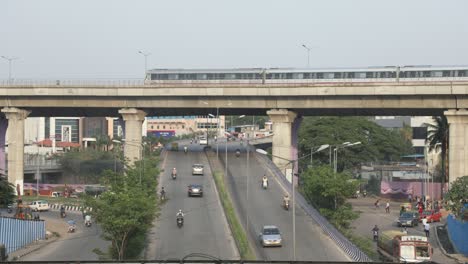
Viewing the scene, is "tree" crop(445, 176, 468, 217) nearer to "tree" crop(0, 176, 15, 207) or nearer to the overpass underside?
the overpass underside

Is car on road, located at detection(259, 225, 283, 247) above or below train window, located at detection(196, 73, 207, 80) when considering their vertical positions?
below

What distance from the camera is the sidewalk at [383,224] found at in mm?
56781

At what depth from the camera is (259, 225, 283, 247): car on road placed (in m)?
53.8

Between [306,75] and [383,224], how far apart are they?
3000 centimetres

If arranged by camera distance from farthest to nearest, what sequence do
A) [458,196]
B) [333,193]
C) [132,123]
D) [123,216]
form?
[132,123], [333,193], [458,196], [123,216]

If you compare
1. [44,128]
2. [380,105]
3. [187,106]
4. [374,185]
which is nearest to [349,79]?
[380,105]

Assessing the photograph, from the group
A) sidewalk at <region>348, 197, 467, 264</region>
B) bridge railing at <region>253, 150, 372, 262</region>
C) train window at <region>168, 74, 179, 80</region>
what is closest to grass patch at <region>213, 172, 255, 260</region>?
bridge railing at <region>253, 150, 372, 262</region>

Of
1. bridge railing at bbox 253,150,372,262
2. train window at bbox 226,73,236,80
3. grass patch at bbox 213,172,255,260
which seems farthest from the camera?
train window at bbox 226,73,236,80

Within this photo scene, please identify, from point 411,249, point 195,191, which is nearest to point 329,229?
point 411,249

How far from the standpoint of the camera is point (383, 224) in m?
81.0

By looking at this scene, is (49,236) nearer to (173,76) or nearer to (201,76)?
(201,76)

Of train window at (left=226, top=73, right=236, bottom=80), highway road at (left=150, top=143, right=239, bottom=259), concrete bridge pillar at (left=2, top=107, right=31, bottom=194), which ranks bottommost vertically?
highway road at (left=150, top=143, right=239, bottom=259)

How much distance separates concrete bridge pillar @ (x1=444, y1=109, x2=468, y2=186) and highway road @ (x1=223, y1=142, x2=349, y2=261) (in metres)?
19.2

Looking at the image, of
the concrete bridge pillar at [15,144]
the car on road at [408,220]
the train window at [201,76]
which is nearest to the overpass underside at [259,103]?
the concrete bridge pillar at [15,144]
